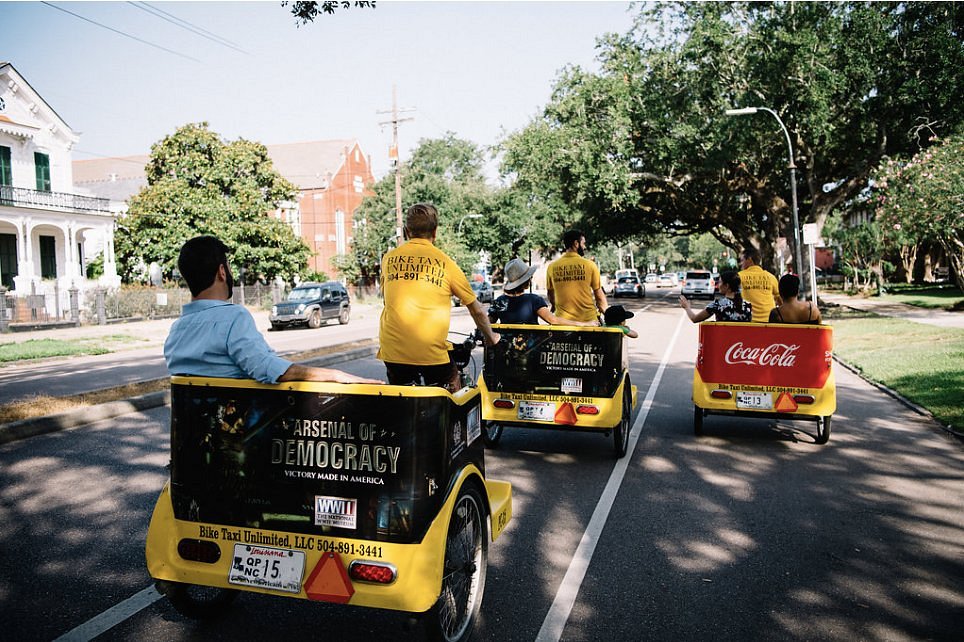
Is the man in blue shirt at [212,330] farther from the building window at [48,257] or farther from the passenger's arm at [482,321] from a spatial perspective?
the building window at [48,257]

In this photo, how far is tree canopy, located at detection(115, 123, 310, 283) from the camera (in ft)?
125

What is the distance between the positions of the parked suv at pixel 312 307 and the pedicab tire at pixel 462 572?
25.1 m

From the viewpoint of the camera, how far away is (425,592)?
3139 millimetres

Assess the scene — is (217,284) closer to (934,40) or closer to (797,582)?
(797,582)

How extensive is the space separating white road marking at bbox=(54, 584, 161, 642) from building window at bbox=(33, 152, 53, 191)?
119 ft

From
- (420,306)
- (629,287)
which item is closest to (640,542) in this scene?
(420,306)

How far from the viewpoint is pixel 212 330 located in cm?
339

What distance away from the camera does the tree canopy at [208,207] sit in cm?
3816

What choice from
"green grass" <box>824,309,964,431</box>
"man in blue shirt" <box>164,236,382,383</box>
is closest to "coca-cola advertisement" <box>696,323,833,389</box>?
"green grass" <box>824,309,964,431</box>

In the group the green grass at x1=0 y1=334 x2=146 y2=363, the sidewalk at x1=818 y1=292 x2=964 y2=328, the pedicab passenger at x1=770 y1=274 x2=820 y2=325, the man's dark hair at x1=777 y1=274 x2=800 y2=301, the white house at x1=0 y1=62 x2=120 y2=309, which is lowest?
the green grass at x1=0 y1=334 x2=146 y2=363

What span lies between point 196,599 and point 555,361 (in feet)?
13.6

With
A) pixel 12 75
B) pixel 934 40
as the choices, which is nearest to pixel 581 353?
pixel 934 40

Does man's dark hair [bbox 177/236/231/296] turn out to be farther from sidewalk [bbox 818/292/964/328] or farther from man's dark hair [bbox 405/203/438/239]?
sidewalk [bbox 818/292/964/328]

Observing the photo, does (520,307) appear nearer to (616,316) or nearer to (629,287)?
(616,316)
